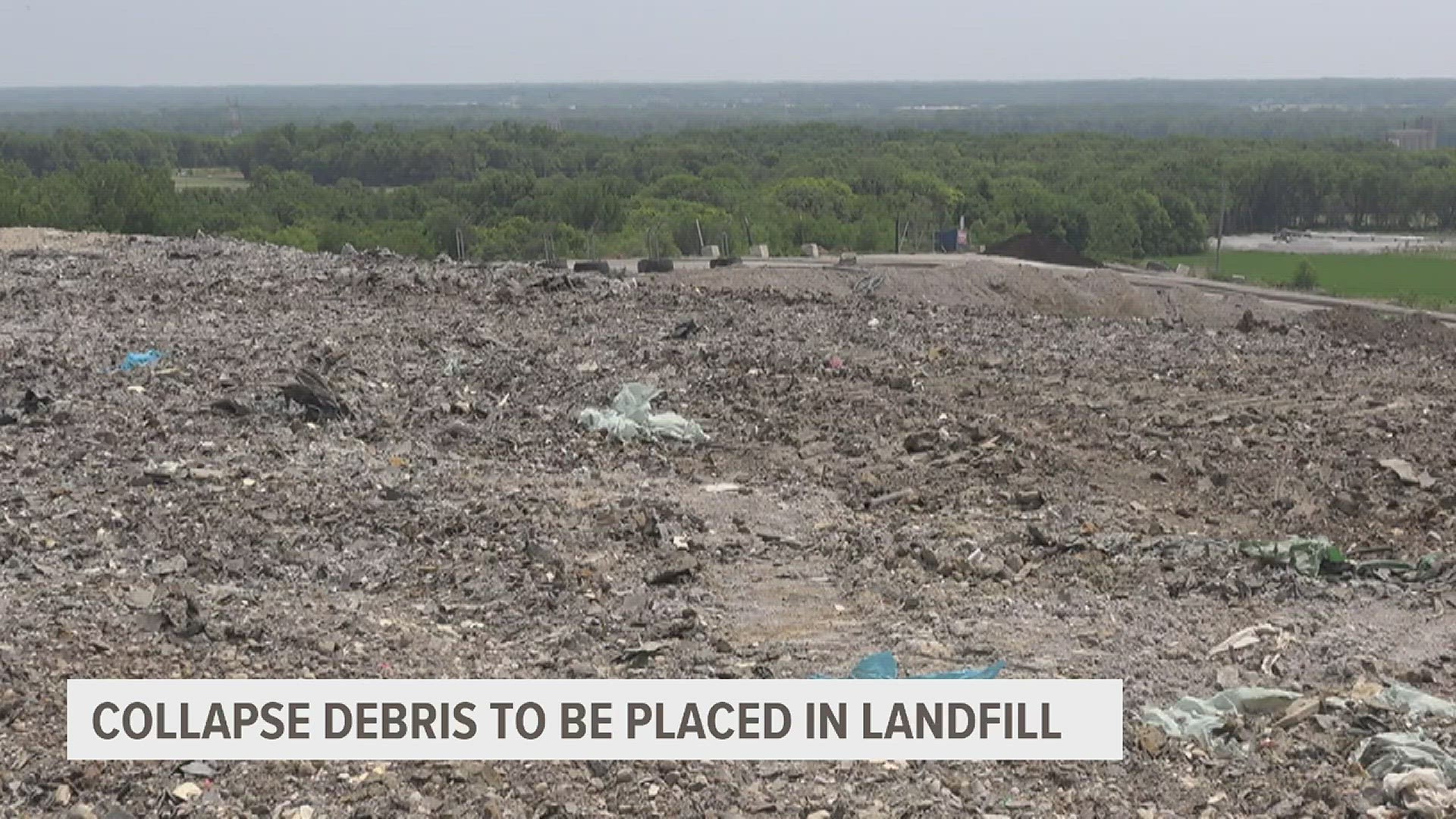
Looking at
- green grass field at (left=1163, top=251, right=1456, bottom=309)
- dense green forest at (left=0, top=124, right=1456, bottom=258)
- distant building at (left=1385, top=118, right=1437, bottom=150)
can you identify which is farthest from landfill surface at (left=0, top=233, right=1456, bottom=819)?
distant building at (left=1385, top=118, right=1437, bottom=150)

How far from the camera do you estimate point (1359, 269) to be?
46594mm

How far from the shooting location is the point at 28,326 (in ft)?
42.3

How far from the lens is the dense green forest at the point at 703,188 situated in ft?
116

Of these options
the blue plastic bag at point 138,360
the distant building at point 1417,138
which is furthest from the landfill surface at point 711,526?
the distant building at point 1417,138

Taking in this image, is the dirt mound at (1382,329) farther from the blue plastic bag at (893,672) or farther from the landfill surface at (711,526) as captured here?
the blue plastic bag at (893,672)

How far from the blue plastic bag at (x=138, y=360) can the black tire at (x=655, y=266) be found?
9340 mm

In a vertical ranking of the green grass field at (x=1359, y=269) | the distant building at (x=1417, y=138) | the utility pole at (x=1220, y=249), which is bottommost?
the green grass field at (x=1359, y=269)

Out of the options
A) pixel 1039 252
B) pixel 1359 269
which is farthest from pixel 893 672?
pixel 1359 269

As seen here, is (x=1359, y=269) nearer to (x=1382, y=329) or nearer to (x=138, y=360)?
(x=1382, y=329)

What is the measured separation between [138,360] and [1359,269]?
42846 millimetres

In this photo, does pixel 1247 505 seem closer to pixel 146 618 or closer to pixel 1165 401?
Answer: pixel 1165 401

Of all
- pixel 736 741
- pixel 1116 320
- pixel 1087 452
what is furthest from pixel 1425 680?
pixel 1116 320

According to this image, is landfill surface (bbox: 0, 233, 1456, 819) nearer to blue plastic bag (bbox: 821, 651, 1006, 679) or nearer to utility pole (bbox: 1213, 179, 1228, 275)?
blue plastic bag (bbox: 821, 651, 1006, 679)

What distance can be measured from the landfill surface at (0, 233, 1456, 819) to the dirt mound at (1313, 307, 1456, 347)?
4.4 inches
